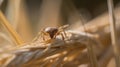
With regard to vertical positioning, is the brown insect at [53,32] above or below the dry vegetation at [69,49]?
above

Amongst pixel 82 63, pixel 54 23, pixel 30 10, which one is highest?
pixel 30 10

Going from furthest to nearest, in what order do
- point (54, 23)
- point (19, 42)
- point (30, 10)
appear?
point (30, 10)
point (54, 23)
point (19, 42)

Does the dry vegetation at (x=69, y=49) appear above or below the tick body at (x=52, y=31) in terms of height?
below

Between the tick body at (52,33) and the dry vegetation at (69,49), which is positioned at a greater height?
the tick body at (52,33)

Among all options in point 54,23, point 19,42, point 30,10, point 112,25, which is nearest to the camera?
point 112,25

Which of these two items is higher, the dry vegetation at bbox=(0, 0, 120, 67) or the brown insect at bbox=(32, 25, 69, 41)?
the brown insect at bbox=(32, 25, 69, 41)

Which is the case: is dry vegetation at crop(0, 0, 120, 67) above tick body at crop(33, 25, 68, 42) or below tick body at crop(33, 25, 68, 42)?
below

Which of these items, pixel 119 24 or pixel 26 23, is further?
pixel 26 23

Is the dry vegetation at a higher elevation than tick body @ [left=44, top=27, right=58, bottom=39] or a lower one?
lower

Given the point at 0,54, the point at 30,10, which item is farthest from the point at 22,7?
the point at 0,54

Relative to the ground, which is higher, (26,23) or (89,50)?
(26,23)

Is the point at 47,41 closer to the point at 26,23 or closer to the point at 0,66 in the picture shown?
the point at 0,66
